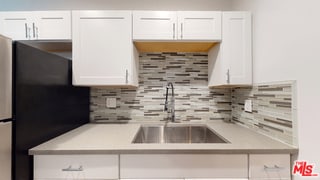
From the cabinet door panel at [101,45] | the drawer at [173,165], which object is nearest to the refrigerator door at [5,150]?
the drawer at [173,165]

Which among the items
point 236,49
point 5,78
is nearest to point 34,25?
point 5,78

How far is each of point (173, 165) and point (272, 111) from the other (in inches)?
31.0

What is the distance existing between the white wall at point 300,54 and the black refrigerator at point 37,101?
152 centimetres

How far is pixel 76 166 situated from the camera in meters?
1.25

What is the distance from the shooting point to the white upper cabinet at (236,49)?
179 centimetres

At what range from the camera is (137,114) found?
2246 millimetres

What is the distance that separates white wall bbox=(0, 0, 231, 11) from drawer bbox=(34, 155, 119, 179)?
1.61m

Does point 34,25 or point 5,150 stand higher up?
point 34,25

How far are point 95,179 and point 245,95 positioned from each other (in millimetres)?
1410

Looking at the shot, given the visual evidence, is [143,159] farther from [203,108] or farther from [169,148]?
[203,108]

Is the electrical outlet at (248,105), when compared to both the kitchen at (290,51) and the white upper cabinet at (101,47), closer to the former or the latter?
the kitchen at (290,51)

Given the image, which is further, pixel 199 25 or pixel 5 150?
pixel 199 25

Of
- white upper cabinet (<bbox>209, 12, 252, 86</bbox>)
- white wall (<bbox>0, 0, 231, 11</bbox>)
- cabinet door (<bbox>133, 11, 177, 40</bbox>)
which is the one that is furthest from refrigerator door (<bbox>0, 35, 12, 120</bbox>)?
white upper cabinet (<bbox>209, 12, 252, 86</bbox>)

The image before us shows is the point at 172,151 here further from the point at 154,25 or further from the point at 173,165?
the point at 154,25
